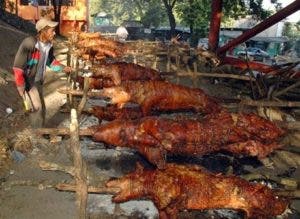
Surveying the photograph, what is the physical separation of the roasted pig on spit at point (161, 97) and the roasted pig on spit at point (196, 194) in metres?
2.53

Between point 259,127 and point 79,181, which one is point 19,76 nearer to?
point 79,181

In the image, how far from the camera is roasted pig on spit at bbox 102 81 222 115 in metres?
6.85

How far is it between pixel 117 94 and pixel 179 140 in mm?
1830

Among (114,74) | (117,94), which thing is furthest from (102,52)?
(117,94)

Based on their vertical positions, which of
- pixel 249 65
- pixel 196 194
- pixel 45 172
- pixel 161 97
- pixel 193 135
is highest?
pixel 249 65

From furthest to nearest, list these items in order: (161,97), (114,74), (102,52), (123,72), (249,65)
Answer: (249,65), (102,52), (123,72), (114,74), (161,97)

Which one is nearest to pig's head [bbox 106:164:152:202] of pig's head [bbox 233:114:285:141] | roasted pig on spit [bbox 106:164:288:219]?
roasted pig on spit [bbox 106:164:288:219]

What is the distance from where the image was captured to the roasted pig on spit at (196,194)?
4289 millimetres

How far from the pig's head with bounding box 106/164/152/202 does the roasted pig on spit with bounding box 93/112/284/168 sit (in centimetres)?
68

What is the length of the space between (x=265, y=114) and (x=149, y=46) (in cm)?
586

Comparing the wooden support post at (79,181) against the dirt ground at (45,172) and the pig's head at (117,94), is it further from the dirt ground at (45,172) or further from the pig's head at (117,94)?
the pig's head at (117,94)

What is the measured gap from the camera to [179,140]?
5.39 metres

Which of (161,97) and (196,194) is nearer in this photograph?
(196,194)

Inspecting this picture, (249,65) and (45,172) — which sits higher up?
(249,65)
